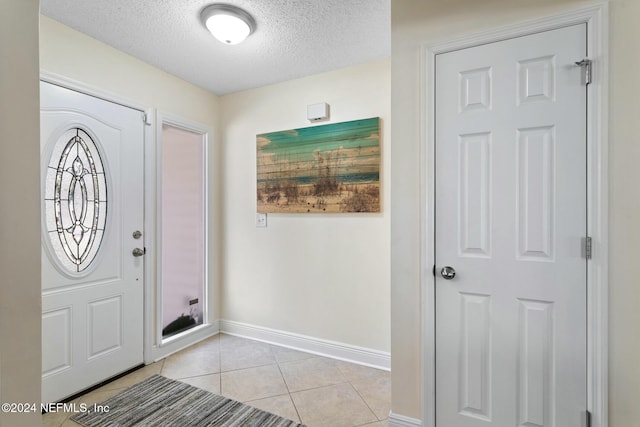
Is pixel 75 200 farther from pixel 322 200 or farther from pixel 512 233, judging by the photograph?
pixel 512 233

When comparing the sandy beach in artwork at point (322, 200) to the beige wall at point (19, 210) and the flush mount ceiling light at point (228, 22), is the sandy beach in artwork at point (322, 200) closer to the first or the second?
the flush mount ceiling light at point (228, 22)

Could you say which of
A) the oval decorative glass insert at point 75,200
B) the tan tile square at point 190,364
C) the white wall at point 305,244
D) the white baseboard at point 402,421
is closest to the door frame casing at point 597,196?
the white baseboard at point 402,421

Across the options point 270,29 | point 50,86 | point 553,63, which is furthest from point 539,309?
point 50,86

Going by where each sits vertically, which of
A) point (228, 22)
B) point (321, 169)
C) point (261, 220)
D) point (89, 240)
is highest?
point (228, 22)

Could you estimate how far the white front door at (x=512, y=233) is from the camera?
1390 mm

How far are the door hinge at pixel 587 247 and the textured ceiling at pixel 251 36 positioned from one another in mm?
1646

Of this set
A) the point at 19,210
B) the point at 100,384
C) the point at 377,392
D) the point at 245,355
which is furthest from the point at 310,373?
the point at 19,210

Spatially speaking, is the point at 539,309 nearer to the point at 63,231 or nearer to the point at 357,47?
the point at 357,47

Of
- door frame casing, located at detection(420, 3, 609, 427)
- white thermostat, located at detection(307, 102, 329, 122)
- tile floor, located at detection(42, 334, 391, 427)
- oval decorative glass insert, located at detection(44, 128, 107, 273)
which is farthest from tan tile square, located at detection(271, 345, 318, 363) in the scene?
white thermostat, located at detection(307, 102, 329, 122)

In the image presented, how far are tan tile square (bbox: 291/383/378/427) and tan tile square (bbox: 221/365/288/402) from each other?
176 millimetres

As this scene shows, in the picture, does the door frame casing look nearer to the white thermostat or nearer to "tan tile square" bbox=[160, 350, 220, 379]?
the white thermostat

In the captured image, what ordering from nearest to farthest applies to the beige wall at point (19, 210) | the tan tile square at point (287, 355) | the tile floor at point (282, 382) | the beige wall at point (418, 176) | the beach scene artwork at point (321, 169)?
the beige wall at point (19, 210), the beige wall at point (418, 176), the tile floor at point (282, 382), the beach scene artwork at point (321, 169), the tan tile square at point (287, 355)

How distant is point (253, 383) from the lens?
2.29 metres

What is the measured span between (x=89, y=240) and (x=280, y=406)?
175 centimetres
